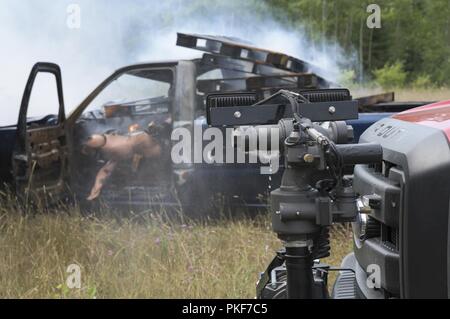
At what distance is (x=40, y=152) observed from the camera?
5.88 metres

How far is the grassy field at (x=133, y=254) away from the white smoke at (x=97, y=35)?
84.4 inches

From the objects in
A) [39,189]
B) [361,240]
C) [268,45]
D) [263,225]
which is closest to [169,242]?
[263,225]

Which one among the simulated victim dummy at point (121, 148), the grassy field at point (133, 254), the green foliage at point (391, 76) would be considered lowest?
the grassy field at point (133, 254)

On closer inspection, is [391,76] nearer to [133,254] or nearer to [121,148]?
[121,148]

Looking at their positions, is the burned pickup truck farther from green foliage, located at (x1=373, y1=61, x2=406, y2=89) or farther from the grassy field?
green foliage, located at (x1=373, y1=61, x2=406, y2=89)

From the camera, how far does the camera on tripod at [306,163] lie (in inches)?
83.5

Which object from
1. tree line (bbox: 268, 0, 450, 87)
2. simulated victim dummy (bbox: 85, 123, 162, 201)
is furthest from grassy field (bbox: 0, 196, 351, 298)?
tree line (bbox: 268, 0, 450, 87)

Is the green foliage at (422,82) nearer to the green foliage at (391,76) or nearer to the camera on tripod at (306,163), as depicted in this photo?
the green foliage at (391,76)

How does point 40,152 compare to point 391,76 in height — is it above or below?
below

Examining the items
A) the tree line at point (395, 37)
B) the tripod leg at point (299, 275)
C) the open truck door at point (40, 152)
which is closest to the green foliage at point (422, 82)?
the tree line at point (395, 37)

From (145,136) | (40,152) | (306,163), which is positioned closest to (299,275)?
(306,163)

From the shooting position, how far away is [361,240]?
99.6 inches

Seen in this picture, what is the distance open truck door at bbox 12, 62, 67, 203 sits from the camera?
219 inches

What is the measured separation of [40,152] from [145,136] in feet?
2.95
